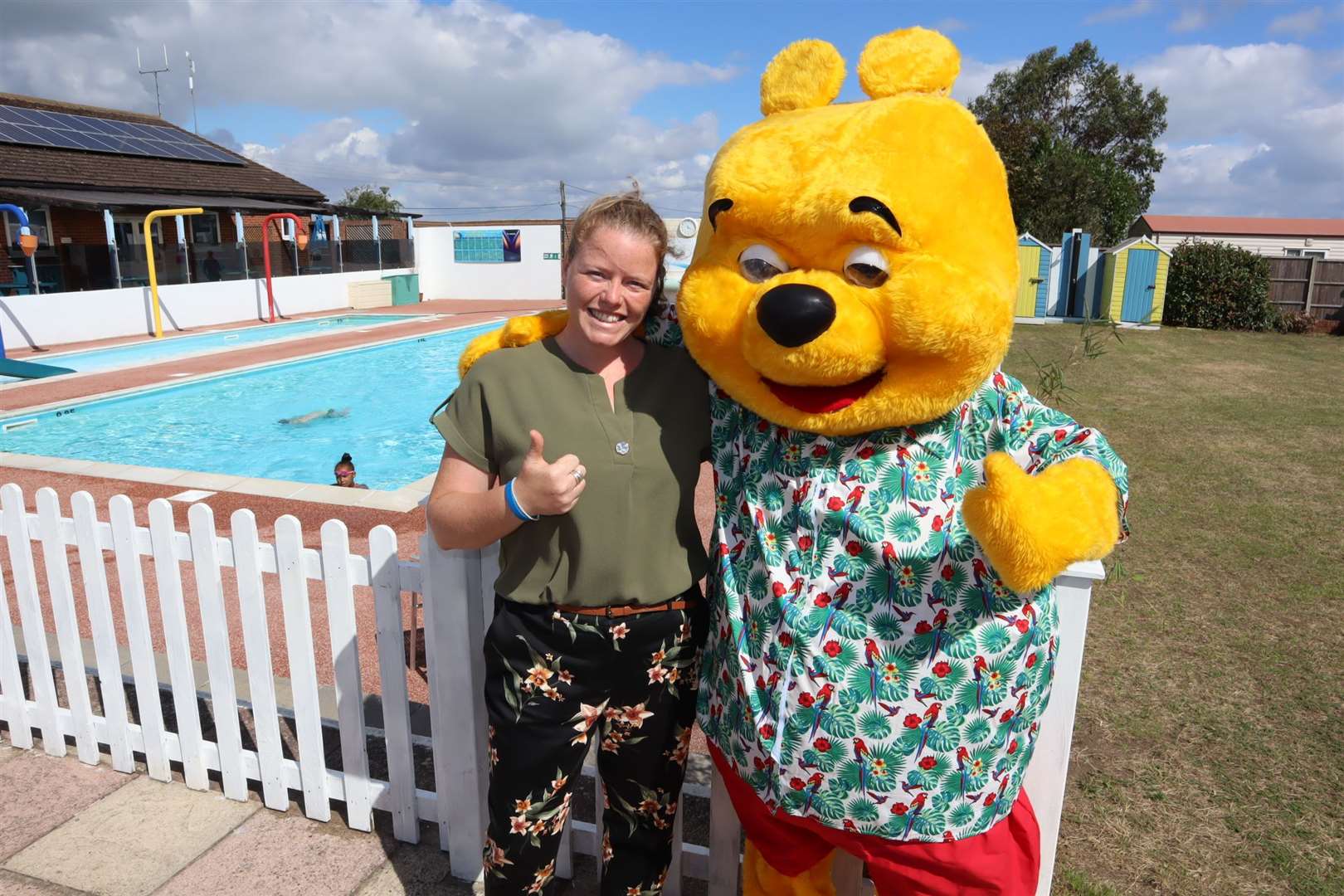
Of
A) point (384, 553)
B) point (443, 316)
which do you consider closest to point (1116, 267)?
point (443, 316)

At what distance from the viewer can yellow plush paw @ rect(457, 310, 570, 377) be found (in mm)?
2145

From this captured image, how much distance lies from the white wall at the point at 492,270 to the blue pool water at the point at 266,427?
46.8 ft

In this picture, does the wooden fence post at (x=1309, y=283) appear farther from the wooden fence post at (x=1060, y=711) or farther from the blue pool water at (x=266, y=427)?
the wooden fence post at (x=1060, y=711)

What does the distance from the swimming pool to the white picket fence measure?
12.2 meters

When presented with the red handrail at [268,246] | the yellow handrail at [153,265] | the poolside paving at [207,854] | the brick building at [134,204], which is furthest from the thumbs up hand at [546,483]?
the red handrail at [268,246]

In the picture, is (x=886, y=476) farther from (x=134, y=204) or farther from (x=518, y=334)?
(x=134, y=204)

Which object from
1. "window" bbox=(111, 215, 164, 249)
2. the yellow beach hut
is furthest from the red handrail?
the yellow beach hut

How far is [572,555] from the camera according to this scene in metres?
1.95

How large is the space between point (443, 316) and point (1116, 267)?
1640cm

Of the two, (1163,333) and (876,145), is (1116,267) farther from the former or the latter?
(876,145)

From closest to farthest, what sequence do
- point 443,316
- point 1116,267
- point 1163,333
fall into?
point 1163,333 < point 1116,267 < point 443,316

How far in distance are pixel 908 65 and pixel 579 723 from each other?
1558 millimetres

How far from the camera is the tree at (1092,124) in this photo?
1506 inches

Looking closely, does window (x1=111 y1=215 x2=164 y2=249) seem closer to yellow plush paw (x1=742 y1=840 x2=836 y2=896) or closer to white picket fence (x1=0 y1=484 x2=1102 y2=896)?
white picket fence (x1=0 y1=484 x2=1102 y2=896)
